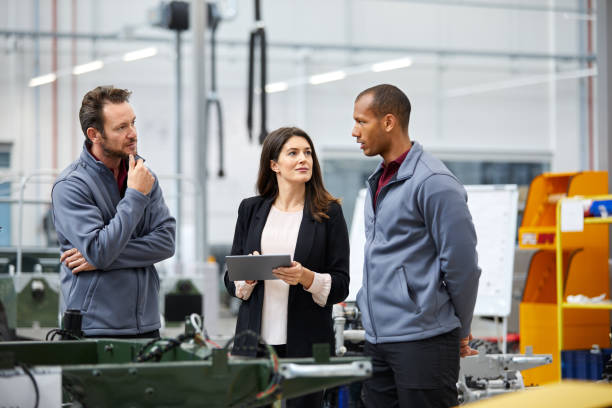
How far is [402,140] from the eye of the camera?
2.41 metres

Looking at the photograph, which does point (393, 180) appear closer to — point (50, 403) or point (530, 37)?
point (50, 403)

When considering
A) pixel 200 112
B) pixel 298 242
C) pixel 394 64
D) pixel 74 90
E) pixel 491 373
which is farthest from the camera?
pixel 394 64

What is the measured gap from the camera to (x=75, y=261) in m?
2.37

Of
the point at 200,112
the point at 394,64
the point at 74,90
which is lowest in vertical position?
the point at 200,112

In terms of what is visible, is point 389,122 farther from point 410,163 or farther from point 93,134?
point 93,134

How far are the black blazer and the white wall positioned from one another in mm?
7020

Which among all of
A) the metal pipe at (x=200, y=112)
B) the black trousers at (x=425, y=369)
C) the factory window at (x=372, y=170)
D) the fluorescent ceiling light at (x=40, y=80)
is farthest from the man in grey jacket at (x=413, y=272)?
the fluorescent ceiling light at (x=40, y=80)

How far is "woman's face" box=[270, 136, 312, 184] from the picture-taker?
2.61 meters

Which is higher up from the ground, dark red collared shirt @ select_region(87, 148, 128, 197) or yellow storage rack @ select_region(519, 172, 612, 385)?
dark red collared shirt @ select_region(87, 148, 128, 197)

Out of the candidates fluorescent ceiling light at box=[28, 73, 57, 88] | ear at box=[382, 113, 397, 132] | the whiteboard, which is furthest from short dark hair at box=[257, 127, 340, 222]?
fluorescent ceiling light at box=[28, 73, 57, 88]

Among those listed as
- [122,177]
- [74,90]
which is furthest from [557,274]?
[74,90]

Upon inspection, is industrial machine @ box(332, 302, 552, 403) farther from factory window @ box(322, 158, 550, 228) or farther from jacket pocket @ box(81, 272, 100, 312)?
factory window @ box(322, 158, 550, 228)

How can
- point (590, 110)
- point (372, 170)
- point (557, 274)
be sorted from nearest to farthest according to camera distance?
point (557, 274) < point (372, 170) < point (590, 110)

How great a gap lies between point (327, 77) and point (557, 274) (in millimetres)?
6964
